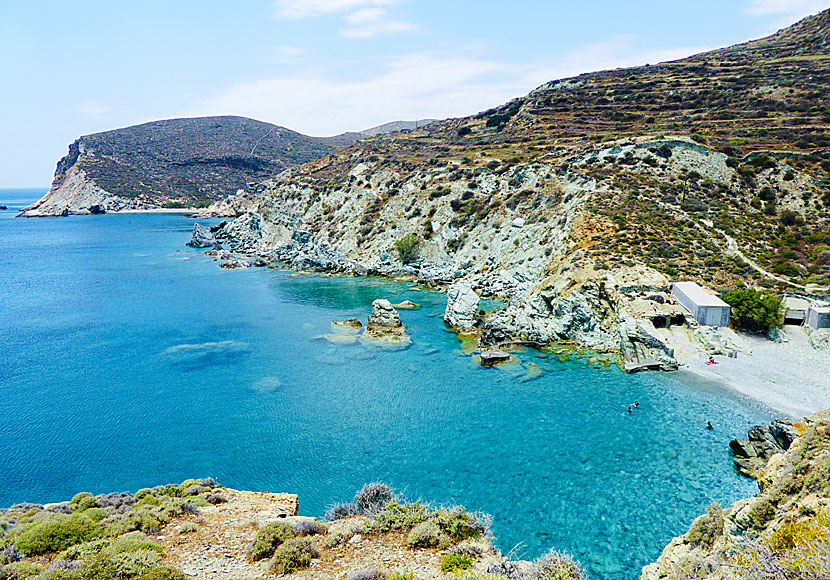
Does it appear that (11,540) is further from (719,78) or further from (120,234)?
(120,234)

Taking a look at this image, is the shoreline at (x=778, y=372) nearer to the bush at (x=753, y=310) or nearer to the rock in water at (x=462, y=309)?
the bush at (x=753, y=310)

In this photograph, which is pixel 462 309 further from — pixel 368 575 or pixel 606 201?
pixel 368 575

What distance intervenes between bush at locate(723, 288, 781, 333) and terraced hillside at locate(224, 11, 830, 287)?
463 cm

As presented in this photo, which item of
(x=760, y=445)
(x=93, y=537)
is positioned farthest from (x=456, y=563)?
(x=760, y=445)

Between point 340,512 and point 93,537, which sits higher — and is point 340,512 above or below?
below

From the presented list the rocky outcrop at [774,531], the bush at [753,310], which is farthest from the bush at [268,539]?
the bush at [753,310]

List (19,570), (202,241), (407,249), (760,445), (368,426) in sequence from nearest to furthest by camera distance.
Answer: (19,570)
(760,445)
(368,426)
(407,249)
(202,241)

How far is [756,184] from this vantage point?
51.2 m

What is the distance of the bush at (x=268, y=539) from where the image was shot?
13.3 m

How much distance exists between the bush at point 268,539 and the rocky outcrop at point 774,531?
36.8 ft

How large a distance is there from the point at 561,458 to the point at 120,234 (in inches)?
5057

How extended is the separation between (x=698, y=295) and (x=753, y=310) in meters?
3.69

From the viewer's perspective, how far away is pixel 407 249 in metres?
68.0

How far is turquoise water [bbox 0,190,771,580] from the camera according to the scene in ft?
66.9
